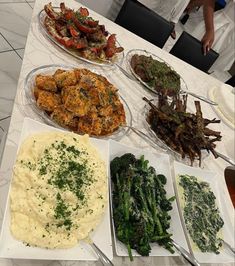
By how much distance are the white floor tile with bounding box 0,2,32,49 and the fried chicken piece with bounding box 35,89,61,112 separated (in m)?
1.47

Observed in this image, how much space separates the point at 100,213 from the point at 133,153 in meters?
0.37

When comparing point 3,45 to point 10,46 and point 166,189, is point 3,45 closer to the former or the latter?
point 10,46

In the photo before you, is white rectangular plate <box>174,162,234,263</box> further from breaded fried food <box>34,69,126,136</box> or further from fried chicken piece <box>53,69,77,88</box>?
fried chicken piece <box>53,69,77,88</box>

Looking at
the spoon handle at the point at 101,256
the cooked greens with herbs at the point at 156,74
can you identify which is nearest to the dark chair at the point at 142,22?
the cooked greens with herbs at the point at 156,74

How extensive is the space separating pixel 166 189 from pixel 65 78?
0.61 m

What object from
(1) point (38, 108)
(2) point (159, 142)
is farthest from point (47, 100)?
(2) point (159, 142)

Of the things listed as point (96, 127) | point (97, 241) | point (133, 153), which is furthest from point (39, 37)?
point (97, 241)

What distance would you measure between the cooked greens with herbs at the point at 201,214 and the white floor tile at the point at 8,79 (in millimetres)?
1264

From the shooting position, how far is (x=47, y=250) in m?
0.90

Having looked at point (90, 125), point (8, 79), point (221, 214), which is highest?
point (90, 125)

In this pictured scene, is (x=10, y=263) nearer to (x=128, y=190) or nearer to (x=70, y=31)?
(x=128, y=190)

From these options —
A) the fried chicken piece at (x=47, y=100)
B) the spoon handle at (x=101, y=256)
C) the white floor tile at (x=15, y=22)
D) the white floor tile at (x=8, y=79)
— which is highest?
the fried chicken piece at (x=47, y=100)

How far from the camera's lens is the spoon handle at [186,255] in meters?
1.15

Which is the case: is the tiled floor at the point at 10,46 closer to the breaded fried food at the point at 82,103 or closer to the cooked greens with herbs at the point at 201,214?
the breaded fried food at the point at 82,103
